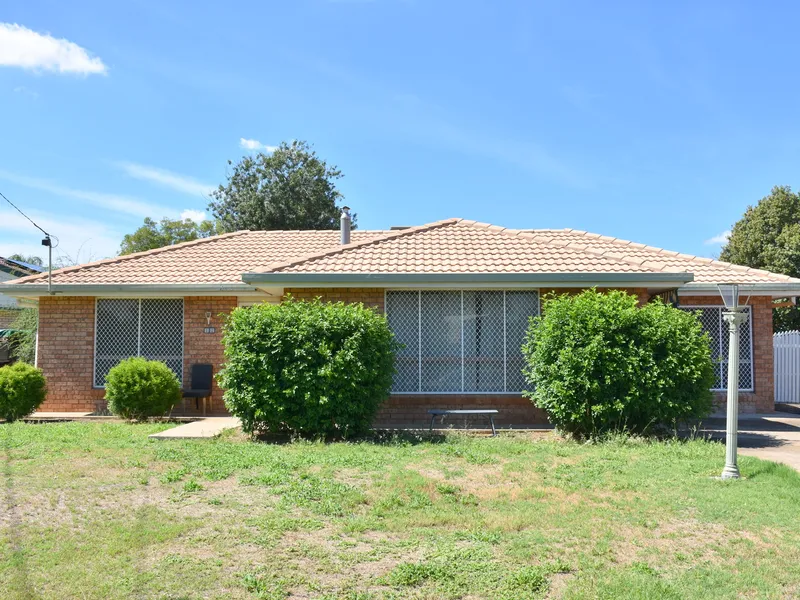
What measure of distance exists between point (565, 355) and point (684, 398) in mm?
1822

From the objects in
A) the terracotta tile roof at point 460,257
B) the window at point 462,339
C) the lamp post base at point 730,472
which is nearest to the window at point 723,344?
the terracotta tile roof at point 460,257

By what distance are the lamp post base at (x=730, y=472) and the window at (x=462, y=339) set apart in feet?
15.6

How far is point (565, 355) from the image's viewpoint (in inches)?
401

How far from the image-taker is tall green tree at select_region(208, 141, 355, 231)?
3425 cm

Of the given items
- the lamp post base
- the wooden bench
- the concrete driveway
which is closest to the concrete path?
the wooden bench

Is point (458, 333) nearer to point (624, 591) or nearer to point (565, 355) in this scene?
point (565, 355)

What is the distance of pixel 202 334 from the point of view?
46.9 ft

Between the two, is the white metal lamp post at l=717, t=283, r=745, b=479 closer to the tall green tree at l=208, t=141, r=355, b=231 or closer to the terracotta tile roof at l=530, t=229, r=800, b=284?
the terracotta tile roof at l=530, t=229, r=800, b=284

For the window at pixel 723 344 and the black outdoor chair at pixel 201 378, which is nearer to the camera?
the black outdoor chair at pixel 201 378

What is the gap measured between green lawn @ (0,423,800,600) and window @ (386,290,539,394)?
120 inches

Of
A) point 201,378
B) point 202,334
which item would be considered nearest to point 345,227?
point 202,334

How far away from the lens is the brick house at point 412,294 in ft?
38.7

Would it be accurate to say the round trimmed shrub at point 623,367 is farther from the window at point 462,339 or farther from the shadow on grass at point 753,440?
the window at point 462,339

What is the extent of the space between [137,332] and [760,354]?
12.7m
